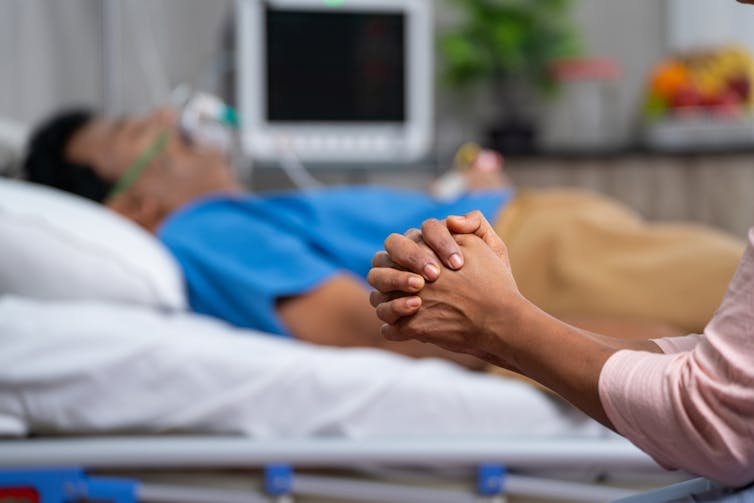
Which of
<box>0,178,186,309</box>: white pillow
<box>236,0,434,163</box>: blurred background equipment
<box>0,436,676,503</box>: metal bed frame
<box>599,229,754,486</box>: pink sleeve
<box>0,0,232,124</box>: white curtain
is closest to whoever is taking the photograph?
<box>599,229,754,486</box>: pink sleeve

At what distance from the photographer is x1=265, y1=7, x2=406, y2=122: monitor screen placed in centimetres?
329

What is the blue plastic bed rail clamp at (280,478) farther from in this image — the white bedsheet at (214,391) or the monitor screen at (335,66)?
the monitor screen at (335,66)

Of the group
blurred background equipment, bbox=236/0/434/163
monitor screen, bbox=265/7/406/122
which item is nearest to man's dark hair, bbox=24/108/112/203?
blurred background equipment, bbox=236/0/434/163

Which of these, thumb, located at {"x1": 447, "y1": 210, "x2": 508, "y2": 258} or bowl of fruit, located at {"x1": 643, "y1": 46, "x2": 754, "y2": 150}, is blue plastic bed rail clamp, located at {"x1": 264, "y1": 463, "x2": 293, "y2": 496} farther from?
bowl of fruit, located at {"x1": 643, "y1": 46, "x2": 754, "y2": 150}

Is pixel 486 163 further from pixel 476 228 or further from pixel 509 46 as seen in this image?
pixel 476 228

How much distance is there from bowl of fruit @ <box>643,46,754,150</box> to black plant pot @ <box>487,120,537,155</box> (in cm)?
51

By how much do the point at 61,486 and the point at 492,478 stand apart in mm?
556

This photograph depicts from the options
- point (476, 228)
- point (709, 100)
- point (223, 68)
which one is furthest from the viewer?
point (709, 100)

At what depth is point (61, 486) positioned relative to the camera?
1.36 m

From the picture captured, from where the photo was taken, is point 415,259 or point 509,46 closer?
point 415,259

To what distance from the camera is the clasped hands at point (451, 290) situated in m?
0.77

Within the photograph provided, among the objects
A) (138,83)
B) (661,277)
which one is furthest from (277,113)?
(661,277)

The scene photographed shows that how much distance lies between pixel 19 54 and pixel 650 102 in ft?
8.07

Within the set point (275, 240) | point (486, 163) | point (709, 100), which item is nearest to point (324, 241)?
point (275, 240)
